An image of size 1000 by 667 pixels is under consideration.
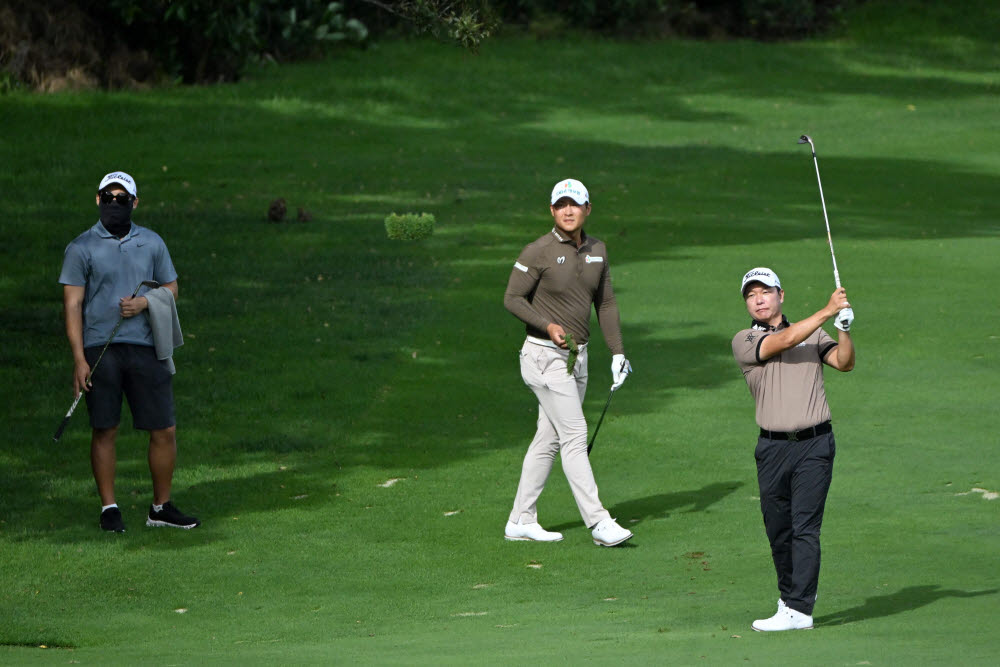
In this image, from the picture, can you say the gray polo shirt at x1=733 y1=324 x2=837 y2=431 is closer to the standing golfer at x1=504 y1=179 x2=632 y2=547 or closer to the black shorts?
the standing golfer at x1=504 y1=179 x2=632 y2=547

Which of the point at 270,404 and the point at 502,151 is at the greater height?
the point at 502,151

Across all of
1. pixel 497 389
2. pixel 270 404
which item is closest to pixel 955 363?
pixel 497 389

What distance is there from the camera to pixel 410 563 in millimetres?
11062

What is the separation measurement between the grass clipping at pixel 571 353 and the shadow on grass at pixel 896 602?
2.63 meters

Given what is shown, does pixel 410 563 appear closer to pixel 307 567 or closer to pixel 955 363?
pixel 307 567

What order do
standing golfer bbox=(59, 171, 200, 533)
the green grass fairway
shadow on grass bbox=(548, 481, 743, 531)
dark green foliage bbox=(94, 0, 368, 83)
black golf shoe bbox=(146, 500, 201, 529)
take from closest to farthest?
the green grass fairway
standing golfer bbox=(59, 171, 200, 533)
black golf shoe bbox=(146, 500, 201, 529)
shadow on grass bbox=(548, 481, 743, 531)
dark green foliage bbox=(94, 0, 368, 83)

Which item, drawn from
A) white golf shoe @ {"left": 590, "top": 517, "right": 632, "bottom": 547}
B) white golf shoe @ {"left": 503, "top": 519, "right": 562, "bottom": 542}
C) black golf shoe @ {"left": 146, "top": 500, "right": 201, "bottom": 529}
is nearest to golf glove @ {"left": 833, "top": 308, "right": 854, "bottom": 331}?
white golf shoe @ {"left": 590, "top": 517, "right": 632, "bottom": 547}

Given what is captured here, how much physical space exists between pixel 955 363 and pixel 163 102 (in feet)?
85.0

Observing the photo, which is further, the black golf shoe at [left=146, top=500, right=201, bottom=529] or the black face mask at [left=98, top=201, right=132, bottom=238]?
the black golf shoe at [left=146, top=500, right=201, bottom=529]

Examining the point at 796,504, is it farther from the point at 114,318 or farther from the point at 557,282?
the point at 114,318

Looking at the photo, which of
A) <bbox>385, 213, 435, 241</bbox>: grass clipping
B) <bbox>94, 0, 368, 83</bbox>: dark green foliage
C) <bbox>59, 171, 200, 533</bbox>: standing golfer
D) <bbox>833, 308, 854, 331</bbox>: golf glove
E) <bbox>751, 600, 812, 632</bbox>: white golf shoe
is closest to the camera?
<bbox>833, 308, 854, 331</bbox>: golf glove

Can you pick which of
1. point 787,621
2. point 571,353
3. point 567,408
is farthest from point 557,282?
point 787,621

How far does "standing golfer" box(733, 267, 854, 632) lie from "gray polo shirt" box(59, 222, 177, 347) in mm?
4492

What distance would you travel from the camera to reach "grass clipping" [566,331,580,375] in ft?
35.9
